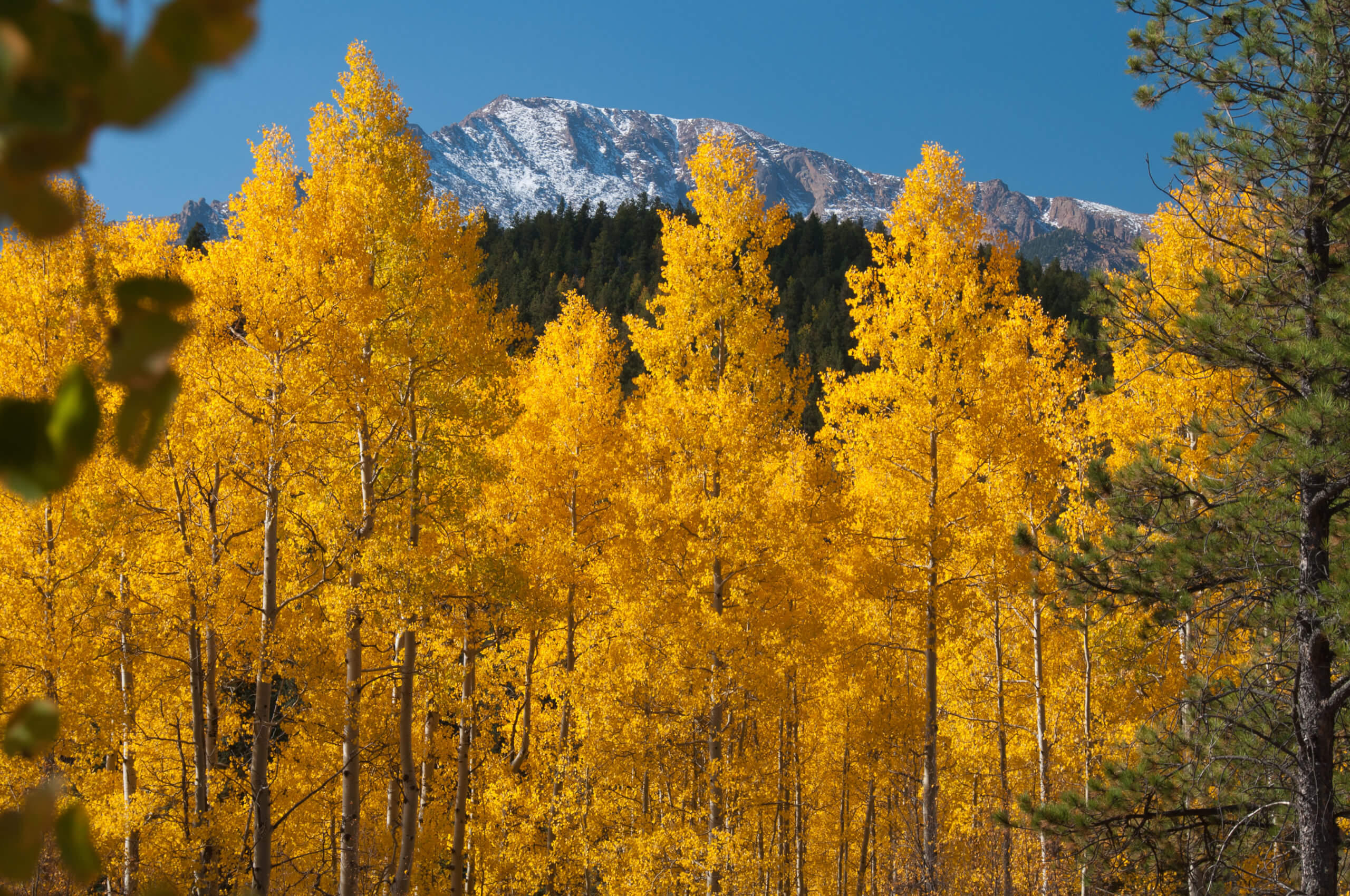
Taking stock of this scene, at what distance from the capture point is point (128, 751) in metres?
10.1

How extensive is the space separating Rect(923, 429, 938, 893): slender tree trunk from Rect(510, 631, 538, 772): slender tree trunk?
192 inches

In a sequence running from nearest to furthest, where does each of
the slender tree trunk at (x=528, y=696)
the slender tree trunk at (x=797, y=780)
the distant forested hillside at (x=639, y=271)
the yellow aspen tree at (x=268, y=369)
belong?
the yellow aspen tree at (x=268, y=369) < the slender tree trunk at (x=528, y=696) < the slender tree trunk at (x=797, y=780) < the distant forested hillside at (x=639, y=271)

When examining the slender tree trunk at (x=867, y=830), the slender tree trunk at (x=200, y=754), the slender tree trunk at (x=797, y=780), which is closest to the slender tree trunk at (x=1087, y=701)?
the slender tree trunk at (x=867, y=830)

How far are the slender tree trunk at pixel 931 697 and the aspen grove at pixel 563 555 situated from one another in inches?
2.1

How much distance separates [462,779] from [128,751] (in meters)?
3.87

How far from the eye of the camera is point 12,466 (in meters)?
0.45

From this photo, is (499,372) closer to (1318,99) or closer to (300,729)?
(300,729)

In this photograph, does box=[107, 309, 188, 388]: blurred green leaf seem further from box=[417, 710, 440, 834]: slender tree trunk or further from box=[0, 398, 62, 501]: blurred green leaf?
box=[417, 710, 440, 834]: slender tree trunk

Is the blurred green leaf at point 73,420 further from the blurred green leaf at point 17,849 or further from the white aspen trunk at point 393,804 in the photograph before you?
the white aspen trunk at point 393,804

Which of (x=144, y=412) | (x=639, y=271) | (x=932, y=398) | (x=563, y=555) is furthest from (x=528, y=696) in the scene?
(x=639, y=271)

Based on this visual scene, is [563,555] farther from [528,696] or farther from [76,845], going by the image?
[76,845]

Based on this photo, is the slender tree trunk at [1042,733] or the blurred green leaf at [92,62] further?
the slender tree trunk at [1042,733]

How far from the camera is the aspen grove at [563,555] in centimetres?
771

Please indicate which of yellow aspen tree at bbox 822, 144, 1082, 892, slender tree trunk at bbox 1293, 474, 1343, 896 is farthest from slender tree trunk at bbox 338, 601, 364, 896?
slender tree trunk at bbox 1293, 474, 1343, 896
